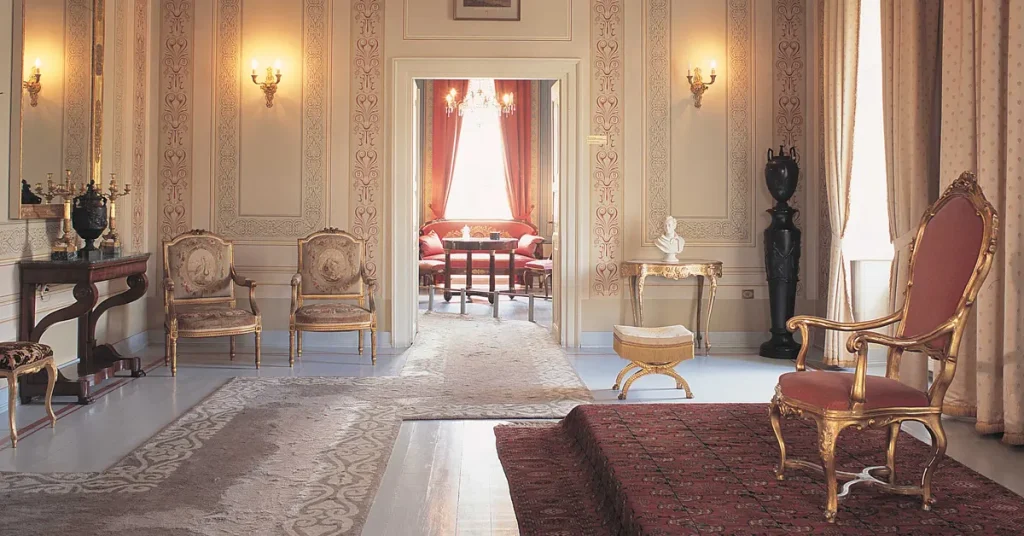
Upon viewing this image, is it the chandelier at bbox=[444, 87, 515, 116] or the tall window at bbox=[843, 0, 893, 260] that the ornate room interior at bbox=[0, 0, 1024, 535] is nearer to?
the tall window at bbox=[843, 0, 893, 260]

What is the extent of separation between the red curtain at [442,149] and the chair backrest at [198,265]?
613 centimetres

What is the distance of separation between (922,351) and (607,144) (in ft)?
13.4

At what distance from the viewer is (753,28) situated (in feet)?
22.5

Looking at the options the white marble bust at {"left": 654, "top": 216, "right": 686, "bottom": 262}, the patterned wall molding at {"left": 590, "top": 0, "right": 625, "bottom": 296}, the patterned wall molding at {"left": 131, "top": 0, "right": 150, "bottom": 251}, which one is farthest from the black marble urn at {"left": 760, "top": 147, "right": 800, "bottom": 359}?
the patterned wall molding at {"left": 131, "top": 0, "right": 150, "bottom": 251}

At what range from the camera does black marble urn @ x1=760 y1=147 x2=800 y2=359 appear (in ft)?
21.1

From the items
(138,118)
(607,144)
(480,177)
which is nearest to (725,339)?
(607,144)

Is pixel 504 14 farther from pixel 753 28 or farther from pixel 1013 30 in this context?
pixel 1013 30

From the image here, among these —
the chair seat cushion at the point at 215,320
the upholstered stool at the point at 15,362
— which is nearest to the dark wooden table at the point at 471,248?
the chair seat cushion at the point at 215,320

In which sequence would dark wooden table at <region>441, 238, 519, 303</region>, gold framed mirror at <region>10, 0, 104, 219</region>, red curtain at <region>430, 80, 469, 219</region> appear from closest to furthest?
gold framed mirror at <region>10, 0, 104, 219</region> < dark wooden table at <region>441, 238, 519, 303</region> < red curtain at <region>430, 80, 469, 219</region>

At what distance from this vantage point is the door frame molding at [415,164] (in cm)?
672

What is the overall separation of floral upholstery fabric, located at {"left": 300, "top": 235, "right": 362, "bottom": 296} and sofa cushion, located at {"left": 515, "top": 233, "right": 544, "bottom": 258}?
17.4 feet

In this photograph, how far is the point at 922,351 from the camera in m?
3.03

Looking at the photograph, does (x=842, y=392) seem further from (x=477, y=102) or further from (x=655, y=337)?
(x=477, y=102)

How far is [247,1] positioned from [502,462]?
4.82m
